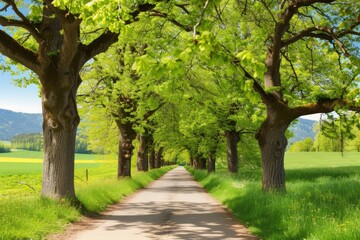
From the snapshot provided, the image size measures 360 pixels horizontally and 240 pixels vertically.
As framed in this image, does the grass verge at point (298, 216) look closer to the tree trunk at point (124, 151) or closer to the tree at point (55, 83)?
the tree at point (55, 83)

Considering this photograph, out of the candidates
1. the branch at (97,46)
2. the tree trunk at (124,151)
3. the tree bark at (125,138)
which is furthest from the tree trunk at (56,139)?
the tree trunk at (124,151)

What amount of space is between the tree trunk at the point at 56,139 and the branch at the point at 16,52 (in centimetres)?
54

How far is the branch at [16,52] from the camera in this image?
11453 millimetres

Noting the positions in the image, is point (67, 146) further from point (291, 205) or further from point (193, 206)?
point (291, 205)

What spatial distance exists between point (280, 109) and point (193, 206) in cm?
502

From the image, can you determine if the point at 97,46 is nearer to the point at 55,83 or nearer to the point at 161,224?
the point at 55,83

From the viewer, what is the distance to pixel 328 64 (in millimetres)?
20672

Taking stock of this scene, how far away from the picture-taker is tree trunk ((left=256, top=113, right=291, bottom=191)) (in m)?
13.7

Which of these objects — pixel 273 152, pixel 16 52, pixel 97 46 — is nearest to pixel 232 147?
pixel 273 152

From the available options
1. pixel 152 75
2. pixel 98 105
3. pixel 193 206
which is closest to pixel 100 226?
pixel 193 206

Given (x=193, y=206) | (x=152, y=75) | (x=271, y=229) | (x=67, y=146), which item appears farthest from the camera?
(x=193, y=206)

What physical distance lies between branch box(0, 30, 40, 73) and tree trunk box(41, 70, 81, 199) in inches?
21.4

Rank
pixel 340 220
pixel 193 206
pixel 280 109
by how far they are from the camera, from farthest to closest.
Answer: pixel 193 206 → pixel 280 109 → pixel 340 220

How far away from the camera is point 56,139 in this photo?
12445mm
